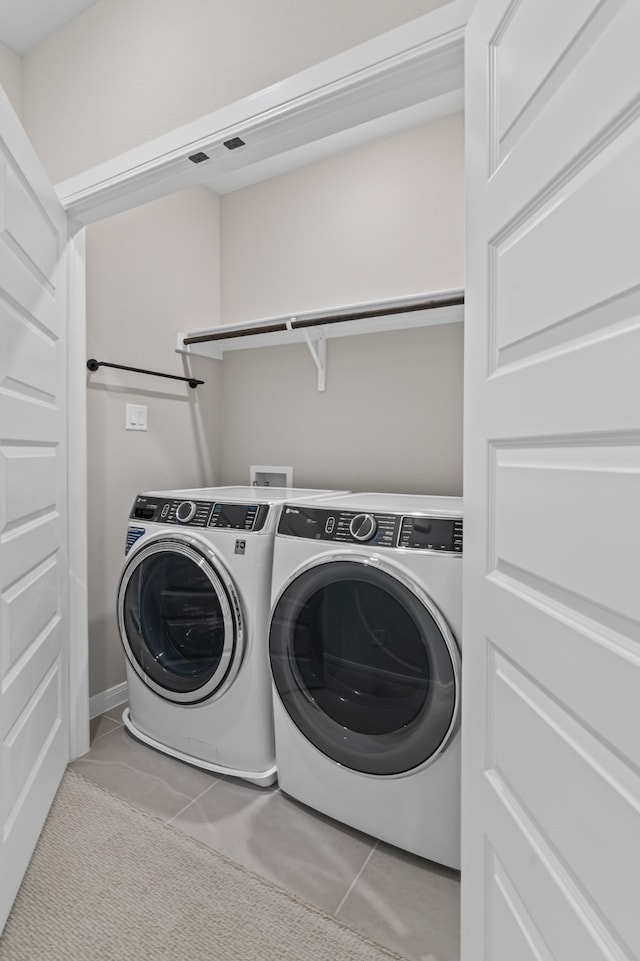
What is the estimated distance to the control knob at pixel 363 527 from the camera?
1395 mm

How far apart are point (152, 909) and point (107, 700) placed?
1094 mm

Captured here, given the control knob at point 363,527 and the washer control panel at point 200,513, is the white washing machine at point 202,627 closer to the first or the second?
the washer control panel at point 200,513

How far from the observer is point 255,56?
4.25ft

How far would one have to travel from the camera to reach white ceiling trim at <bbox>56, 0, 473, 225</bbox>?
1051mm

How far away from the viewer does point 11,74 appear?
2014 millimetres

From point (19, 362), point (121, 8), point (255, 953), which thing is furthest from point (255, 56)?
point (255, 953)

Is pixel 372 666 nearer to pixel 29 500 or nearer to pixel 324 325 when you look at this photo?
pixel 29 500

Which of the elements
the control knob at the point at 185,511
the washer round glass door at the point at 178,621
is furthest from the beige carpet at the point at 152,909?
the control knob at the point at 185,511

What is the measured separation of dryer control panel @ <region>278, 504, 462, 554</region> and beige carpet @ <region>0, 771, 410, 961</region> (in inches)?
37.0

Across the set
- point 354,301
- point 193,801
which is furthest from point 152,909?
point 354,301

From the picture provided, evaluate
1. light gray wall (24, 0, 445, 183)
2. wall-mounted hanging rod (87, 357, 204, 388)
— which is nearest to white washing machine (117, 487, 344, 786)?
wall-mounted hanging rod (87, 357, 204, 388)

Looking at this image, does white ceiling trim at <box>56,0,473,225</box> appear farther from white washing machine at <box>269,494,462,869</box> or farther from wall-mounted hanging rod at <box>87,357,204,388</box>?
white washing machine at <box>269,494,462,869</box>

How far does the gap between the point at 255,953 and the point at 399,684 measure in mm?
681

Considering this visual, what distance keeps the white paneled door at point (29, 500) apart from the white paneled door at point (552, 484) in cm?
105
